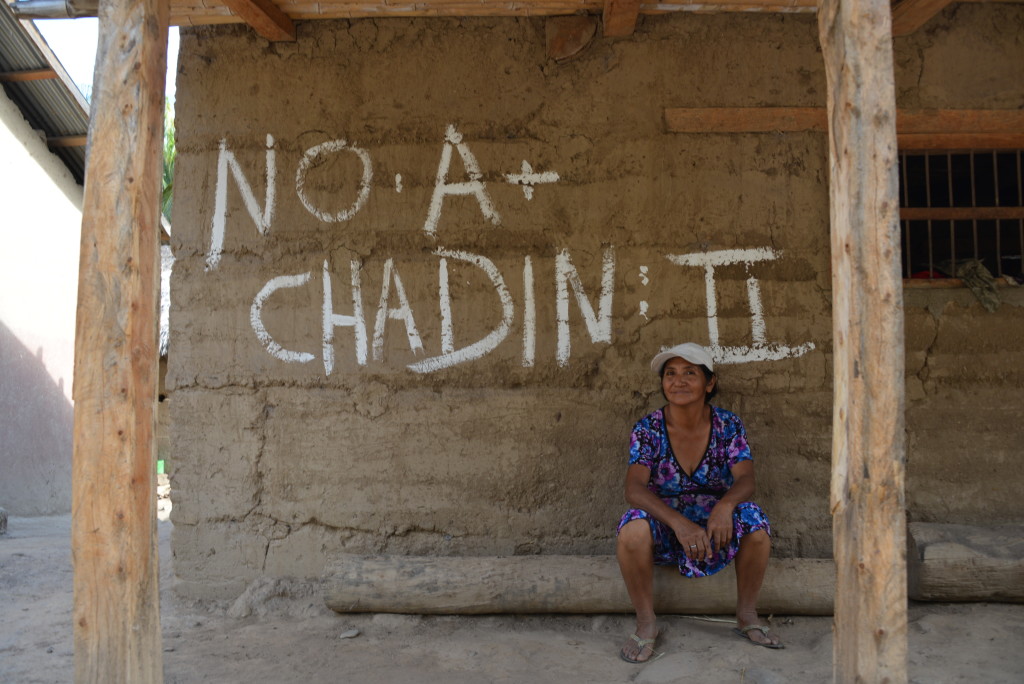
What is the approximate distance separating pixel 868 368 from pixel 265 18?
2774mm

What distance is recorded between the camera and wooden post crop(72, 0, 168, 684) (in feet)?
7.76

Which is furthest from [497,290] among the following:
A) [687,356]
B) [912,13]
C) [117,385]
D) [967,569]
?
[967,569]

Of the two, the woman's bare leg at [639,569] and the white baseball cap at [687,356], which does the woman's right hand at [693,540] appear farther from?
the white baseball cap at [687,356]

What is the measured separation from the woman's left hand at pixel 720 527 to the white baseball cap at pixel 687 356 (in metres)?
0.56

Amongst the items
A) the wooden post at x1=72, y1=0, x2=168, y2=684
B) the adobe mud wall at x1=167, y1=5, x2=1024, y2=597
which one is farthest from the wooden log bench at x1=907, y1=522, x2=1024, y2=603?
the wooden post at x1=72, y1=0, x2=168, y2=684

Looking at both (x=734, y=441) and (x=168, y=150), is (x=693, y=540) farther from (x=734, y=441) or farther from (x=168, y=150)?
(x=168, y=150)

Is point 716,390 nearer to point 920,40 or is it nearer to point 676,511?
point 676,511

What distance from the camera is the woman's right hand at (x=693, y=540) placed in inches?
126

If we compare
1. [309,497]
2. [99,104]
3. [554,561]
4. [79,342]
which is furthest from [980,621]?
[99,104]

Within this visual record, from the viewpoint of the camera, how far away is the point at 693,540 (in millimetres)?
3201

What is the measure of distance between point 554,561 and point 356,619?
83cm

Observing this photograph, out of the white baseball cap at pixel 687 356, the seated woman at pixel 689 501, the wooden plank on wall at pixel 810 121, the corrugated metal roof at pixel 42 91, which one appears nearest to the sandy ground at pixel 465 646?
the seated woman at pixel 689 501

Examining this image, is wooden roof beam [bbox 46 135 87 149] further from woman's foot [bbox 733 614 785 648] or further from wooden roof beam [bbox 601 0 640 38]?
woman's foot [bbox 733 614 785 648]

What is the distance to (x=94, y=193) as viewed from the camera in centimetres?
241
